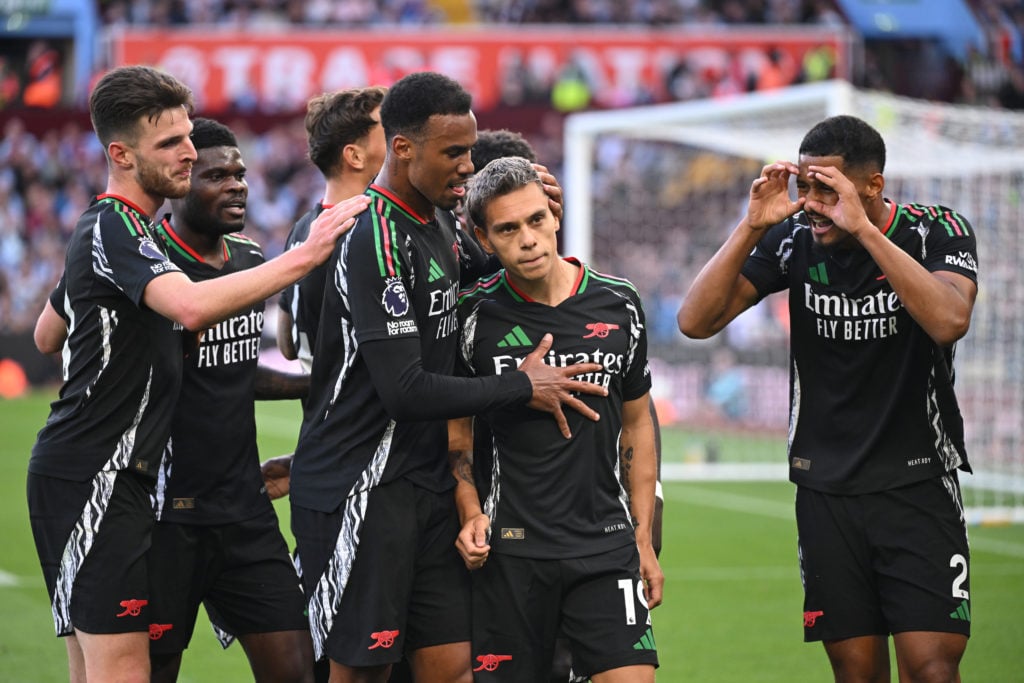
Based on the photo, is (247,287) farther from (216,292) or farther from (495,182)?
(495,182)

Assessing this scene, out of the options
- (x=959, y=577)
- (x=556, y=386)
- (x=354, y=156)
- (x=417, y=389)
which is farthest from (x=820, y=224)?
(x=354, y=156)

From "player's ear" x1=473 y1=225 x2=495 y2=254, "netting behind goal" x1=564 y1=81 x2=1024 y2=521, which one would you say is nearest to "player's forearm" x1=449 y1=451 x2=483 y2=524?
"player's ear" x1=473 y1=225 x2=495 y2=254

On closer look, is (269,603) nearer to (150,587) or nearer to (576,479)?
(150,587)

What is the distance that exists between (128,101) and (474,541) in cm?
187

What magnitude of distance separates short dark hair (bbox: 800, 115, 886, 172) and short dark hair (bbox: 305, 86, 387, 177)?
5.94 ft

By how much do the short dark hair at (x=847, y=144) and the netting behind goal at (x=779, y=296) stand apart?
301 inches

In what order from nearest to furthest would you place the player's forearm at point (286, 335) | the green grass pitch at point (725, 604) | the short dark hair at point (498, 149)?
the short dark hair at point (498, 149) < the player's forearm at point (286, 335) < the green grass pitch at point (725, 604)

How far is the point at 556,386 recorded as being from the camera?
4.57 meters

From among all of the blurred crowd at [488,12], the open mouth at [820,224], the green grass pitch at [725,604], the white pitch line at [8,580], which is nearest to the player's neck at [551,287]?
the open mouth at [820,224]

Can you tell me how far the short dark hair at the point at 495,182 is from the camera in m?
4.74

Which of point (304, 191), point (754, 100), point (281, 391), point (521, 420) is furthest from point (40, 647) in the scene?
point (304, 191)

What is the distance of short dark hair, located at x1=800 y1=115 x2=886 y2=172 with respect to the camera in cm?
502

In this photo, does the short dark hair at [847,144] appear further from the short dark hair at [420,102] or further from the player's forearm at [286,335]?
the player's forearm at [286,335]

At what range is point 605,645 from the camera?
4.56 metres
